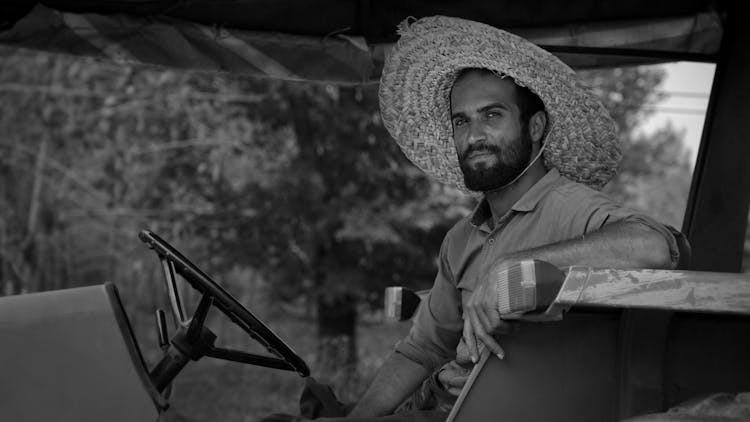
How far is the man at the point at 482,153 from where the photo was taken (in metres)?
2.67

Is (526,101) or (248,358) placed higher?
(526,101)

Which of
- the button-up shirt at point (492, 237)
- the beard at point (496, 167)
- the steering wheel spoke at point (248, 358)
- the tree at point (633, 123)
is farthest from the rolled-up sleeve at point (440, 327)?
the tree at point (633, 123)

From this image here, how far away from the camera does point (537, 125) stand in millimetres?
2904

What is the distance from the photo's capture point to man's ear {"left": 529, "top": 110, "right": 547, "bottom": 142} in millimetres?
2893

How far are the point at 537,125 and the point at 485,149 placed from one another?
0.22 m

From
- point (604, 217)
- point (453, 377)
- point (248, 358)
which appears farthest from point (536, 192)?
point (248, 358)

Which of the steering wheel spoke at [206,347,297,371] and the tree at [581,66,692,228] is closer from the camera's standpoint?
the steering wheel spoke at [206,347,297,371]

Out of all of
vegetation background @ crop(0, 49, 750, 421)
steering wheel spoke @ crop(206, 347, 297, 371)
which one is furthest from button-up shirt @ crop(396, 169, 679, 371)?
vegetation background @ crop(0, 49, 750, 421)

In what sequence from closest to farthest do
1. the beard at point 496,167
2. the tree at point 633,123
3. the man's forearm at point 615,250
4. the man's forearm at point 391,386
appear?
the man's forearm at point 615,250, the beard at point 496,167, the man's forearm at point 391,386, the tree at point 633,123

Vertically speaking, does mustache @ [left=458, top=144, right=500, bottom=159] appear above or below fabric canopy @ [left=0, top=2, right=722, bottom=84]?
below

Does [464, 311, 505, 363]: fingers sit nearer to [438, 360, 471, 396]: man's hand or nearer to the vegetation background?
[438, 360, 471, 396]: man's hand

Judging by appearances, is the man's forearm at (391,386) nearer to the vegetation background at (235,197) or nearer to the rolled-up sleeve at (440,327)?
the rolled-up sleeve at (440,327)

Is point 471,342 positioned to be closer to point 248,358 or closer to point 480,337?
point 480,337

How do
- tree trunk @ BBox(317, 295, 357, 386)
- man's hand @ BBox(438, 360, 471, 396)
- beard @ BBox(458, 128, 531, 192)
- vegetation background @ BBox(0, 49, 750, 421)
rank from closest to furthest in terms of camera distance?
man's hand @ BBox(438, 360, 471, 396), beard @ BBox(458, 128, 531, 192), tree trunk @ BBox(317, 295, 357, 386), vegetation background @ BBox(0, 49, 750, 421)
